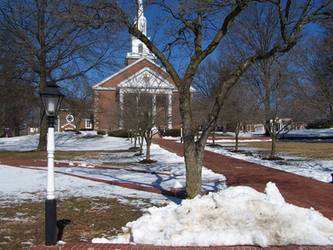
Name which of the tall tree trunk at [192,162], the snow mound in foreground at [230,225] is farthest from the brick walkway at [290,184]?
the tall tree trunk at [192,162]

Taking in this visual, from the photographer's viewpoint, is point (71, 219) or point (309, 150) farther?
point (309, 150)

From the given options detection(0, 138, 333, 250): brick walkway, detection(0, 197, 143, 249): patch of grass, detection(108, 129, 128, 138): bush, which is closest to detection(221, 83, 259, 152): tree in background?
detection(0, 138, 333, 250): brick walkway

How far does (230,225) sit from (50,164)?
9.12 ft

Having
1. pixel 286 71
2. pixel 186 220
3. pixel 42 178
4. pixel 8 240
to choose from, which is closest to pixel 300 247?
pixel 186 220

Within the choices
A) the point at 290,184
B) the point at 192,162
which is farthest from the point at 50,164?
the point at 290,184

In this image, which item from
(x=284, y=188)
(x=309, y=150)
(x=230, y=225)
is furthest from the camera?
(x=309, y=150)

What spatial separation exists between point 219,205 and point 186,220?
595 millimetres

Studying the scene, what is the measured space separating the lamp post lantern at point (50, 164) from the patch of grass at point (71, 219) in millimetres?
436

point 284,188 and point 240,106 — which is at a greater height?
point 240,106

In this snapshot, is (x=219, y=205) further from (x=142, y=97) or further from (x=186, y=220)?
(x=142, y=97)

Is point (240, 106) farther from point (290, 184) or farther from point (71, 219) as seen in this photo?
point (71, 219)

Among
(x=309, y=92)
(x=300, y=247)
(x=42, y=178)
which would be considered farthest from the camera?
(x=309, y=92)

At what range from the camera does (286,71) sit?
49.4 ft

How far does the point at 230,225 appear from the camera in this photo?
4.31 m
